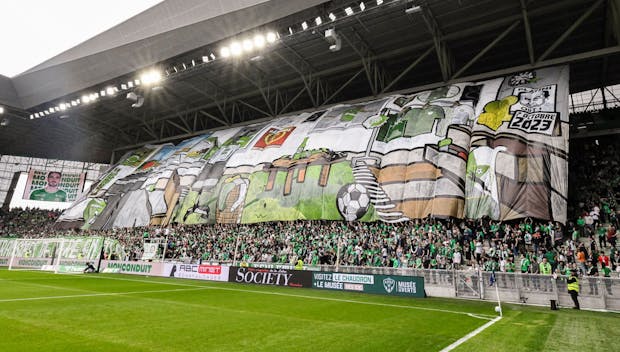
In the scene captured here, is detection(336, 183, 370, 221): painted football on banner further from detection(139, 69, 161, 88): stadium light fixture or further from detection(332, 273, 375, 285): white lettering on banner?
detection(139, 69, 161, 88): stadium light fixture

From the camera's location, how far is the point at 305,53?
29.9 m

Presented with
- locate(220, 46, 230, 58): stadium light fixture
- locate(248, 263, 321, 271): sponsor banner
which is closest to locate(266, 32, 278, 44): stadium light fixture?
locate(220, 46, 230, 58): stadium light fixture

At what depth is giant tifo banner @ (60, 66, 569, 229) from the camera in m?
19.1

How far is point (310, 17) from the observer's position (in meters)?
24.5

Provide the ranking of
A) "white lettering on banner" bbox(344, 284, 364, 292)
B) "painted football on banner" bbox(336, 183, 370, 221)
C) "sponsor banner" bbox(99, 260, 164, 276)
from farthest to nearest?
"sponsor banner" bbox(99, 260, 164, 276), "painted football on banner" bbox(336, 183, 370, 221), "white lettering on banner" bbox(344, 284, 364, 292)

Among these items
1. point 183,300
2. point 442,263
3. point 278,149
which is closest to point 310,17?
point 278,149

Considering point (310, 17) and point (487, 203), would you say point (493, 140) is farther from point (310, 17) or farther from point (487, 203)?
point (310, 17)

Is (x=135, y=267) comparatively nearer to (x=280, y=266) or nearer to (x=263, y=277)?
(x=263, y=277)

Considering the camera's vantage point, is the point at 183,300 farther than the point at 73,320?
Yes

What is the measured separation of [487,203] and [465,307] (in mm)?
8555

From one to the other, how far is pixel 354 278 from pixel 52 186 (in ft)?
177

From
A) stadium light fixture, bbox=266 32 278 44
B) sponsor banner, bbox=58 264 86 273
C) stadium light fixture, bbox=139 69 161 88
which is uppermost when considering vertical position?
stadium light fixture, bbox=266 32 278 44

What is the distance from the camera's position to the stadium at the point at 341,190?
336 inches

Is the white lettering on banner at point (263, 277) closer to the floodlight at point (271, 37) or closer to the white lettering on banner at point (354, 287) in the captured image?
the white lettering on banner at point (354, 287)
